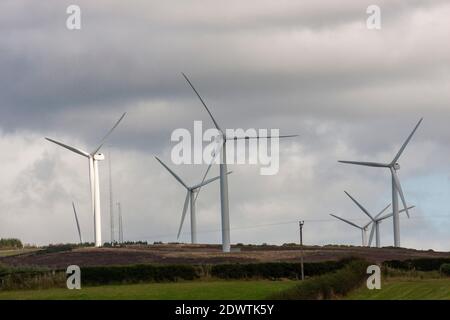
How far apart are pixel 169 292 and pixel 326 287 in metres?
12.7

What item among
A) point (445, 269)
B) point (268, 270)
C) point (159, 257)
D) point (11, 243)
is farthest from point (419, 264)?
point (11, 243)

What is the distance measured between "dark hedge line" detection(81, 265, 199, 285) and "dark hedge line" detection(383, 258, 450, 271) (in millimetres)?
16856

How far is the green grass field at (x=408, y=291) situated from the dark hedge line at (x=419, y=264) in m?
15.0

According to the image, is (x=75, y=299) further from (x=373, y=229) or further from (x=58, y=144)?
(x=373, y=229)

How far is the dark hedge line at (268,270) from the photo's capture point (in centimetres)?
10231

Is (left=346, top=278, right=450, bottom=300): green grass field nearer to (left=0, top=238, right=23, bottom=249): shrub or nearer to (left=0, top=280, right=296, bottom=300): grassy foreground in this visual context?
(left=0, top=280, right=296, bottom=300): grassy foreground

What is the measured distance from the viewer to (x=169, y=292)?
86.5 meters

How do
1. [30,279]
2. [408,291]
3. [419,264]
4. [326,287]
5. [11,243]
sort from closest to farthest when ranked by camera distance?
[326,287]
[408,291]
[30,279]
[419,264]
[11,243]

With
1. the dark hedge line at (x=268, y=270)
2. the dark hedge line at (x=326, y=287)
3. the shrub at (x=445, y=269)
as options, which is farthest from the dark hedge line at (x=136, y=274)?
the shrub at (x=445, y=269)

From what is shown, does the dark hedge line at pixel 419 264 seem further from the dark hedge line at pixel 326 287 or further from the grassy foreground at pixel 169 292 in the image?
the dark hedge line at pixel 326 287

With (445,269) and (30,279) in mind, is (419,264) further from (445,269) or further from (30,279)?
(30,279)

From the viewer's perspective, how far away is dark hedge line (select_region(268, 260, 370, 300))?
75.6 m

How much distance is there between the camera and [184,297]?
273 ft
